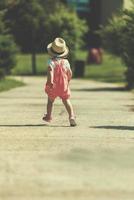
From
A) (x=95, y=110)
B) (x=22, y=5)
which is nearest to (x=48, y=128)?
(x=95, y=110)

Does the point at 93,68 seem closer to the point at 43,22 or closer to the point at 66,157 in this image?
the point at 43,22

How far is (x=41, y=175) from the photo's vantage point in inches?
355

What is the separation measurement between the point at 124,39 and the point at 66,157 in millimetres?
14364

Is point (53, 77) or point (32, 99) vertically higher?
point (53, 77)

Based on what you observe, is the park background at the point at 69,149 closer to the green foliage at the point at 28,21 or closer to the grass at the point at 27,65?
the grass at the point at 27,65

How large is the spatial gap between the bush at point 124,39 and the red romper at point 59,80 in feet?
24.3

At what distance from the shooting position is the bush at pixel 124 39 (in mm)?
22000

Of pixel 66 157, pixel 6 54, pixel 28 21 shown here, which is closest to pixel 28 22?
pixel 28 21

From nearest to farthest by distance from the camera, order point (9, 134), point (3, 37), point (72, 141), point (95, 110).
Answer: point (72, 141)
point (9, 134)
point (95, 110)
point (3, 37)

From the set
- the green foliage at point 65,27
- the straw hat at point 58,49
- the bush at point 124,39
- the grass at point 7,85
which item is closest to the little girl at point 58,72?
the straw hat at point 58,49

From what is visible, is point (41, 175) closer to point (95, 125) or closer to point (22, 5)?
point (95, 125)

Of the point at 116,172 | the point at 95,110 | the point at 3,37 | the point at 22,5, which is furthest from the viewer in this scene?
the point at 22,5

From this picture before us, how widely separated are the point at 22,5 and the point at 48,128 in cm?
3595

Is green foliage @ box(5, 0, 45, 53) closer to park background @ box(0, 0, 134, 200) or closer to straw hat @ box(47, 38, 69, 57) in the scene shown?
park background @ box(0, 0, 134, 200)
